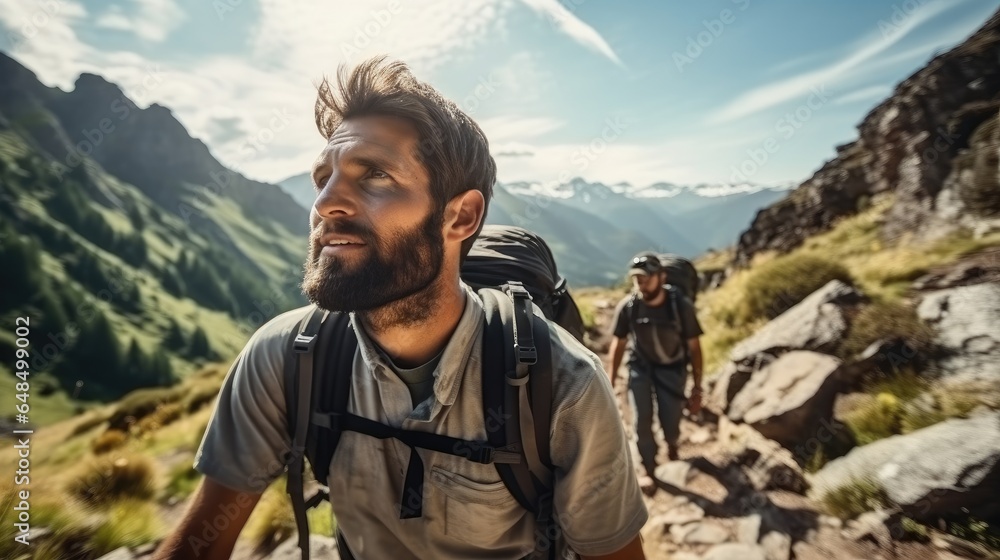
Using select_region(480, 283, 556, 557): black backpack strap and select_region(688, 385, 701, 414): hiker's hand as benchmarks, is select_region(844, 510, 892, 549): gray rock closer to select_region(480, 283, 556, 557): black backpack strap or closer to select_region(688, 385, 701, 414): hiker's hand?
select_region(688, 385, 701, 414): hiker's hand

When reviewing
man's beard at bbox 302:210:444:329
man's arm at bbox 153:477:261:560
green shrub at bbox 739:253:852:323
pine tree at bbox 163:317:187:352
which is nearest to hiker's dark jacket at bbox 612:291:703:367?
man's beard at bbox 302:210:444:329

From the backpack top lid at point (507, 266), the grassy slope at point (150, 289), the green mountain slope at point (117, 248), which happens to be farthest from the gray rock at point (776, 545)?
the green mountain slope at point (117, 248)

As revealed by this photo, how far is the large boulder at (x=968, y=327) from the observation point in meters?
5.05

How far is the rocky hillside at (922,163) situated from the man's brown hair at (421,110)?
1252 centimetres

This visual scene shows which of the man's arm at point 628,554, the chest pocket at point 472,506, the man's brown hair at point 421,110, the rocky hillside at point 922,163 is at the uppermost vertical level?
the rocky hillside at point 922,163

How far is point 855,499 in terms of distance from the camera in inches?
167

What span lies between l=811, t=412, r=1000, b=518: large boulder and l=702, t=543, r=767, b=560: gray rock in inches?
42.4

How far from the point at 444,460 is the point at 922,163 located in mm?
18581

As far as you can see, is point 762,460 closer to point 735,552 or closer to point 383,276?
point 735,552

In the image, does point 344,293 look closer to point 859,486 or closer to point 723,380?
point 859,486

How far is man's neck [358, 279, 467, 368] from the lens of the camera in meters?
2.07

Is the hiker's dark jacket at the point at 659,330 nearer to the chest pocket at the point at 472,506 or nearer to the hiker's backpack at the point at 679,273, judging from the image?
the hiker's backpack at the point at 679,273

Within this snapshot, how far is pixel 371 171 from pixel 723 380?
769 centimetres

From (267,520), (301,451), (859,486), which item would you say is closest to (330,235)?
(301,451)
